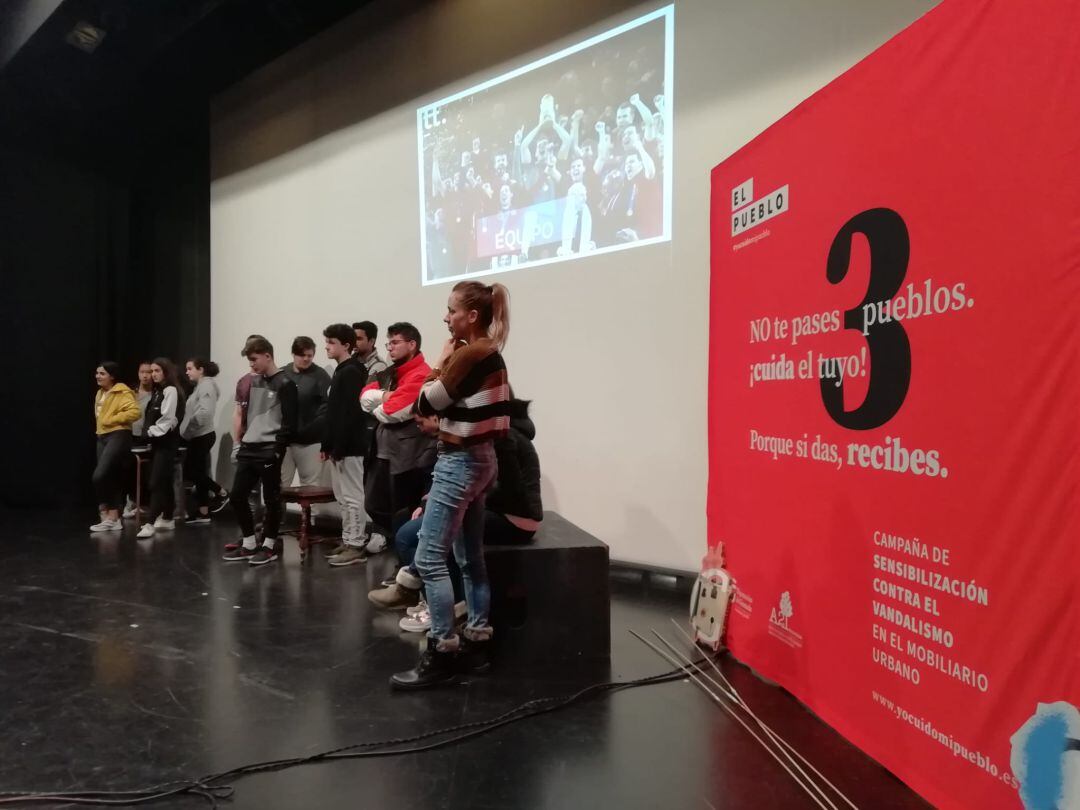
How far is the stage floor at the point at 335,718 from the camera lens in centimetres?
168

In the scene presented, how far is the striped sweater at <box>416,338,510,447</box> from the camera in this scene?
2148mm

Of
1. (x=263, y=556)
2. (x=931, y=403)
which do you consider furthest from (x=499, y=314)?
(x=263, y=556)

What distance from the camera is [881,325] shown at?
177 centimetres

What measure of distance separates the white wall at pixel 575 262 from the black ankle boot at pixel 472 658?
4.66 feet

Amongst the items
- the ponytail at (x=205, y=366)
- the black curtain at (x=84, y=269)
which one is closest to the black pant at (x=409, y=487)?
the ponytail at (x=205, y=366)

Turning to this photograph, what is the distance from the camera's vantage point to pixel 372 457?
3982mm

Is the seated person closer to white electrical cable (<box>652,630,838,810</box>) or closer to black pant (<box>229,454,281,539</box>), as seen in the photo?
white electrical cable (<box>652,630,838,810</box>)

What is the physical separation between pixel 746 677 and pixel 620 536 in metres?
1.45

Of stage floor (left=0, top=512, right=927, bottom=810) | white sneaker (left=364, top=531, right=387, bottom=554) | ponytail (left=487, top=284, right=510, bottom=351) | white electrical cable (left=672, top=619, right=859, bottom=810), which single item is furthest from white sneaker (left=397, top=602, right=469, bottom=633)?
white sneaker (left=364, top=531, right=387, bottom=554)

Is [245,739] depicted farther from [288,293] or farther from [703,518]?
[288,293]

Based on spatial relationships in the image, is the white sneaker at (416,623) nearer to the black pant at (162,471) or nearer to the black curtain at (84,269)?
the black pant at (162,471)

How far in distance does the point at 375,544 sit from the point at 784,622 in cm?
293

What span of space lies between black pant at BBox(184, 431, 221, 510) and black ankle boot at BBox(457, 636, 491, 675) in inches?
165

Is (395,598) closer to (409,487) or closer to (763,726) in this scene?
(409,487)
